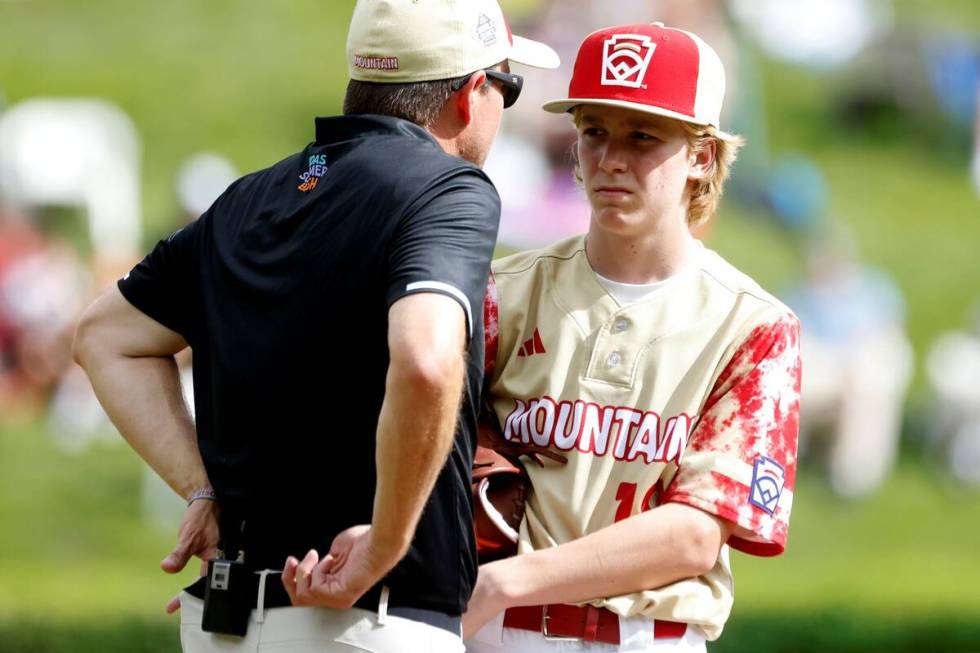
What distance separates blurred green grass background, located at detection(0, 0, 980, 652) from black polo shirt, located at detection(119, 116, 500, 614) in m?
6.82

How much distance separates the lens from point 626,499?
2865 mm

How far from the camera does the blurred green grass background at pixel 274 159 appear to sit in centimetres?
1038

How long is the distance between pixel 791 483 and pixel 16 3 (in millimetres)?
10745

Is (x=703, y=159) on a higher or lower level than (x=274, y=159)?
lower

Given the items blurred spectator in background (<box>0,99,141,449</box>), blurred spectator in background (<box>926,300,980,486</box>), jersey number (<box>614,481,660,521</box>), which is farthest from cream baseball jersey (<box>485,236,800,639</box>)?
blurred spectator in background (<box>926,300,980,486</box>)

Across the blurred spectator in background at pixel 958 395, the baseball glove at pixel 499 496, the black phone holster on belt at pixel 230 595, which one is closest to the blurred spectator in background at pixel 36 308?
the blurred spectator in background at pixel 958 395

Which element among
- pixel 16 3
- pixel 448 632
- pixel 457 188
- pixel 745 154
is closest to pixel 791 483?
pixel 448 632

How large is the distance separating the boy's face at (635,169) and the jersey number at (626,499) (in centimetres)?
53

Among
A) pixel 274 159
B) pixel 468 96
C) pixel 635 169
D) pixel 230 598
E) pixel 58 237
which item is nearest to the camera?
pixel 230 598

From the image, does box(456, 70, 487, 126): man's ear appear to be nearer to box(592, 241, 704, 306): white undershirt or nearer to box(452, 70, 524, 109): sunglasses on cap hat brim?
box(452, 70, 524, 109): sunglasses on cap hat brim

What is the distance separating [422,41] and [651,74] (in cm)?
50

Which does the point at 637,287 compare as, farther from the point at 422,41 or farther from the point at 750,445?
the point at 422,41

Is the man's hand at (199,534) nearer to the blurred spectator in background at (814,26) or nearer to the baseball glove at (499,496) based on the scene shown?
the baseball glove at (499,496)

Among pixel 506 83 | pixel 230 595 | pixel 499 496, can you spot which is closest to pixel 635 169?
pixel 506 83
